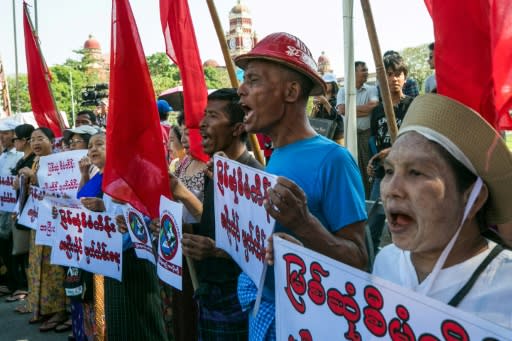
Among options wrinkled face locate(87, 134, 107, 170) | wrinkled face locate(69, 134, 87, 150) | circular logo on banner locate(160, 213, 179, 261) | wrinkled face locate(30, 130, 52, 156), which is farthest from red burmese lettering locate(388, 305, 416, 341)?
wrinkled face locate(30, 130, 52, 156)

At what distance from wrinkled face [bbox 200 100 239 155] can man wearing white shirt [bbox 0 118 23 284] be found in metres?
3.74

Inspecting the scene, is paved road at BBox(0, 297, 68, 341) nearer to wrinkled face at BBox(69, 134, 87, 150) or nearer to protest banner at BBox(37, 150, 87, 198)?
protest banner at BBox(37, 150, 87, 198)

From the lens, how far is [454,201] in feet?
3.81

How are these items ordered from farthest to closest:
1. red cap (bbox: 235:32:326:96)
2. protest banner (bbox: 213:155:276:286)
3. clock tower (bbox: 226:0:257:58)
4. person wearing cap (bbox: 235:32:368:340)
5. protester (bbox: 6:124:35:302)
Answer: clock tower (bbox: 226:0:257:58)
protester (bbox: 6:124:35:302)
red cap (bbox: 235:32:326:96)
protest banner (bbox: 213:155:276:286)
person wearing cap (bbox: 235:32:368:340)

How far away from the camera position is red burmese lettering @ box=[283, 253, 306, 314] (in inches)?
51.6

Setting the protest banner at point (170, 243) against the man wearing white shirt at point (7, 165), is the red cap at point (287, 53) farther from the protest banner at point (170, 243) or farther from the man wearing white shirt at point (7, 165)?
the man wearing white shirt at point (7, 165)

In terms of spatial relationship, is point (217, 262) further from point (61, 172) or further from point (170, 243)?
point (61, 172)

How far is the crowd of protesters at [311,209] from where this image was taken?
1149mm

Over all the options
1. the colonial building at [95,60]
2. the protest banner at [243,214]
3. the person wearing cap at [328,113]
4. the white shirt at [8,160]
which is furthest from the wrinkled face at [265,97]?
the colonial building at [95,60]

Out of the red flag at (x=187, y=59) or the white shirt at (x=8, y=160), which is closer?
the red flag at (x=187, y=59)

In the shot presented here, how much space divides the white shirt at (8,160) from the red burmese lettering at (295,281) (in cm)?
478

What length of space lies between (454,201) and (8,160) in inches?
210

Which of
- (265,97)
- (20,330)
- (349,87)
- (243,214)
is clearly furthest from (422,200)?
(20,330)

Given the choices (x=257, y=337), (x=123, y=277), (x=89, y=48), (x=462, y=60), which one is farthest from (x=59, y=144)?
(x=89, y=48)
